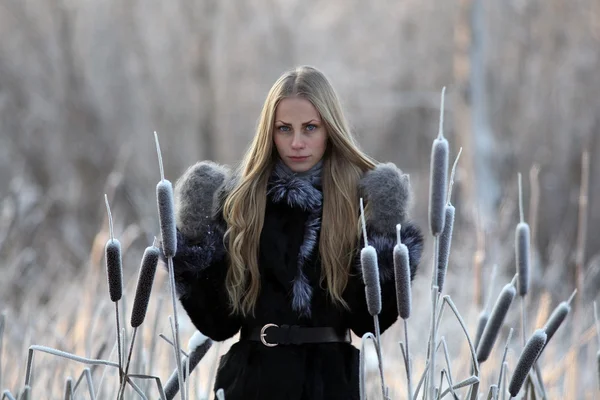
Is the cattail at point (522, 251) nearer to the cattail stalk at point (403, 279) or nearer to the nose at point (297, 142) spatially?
the cattail stalk at point (403, 279)

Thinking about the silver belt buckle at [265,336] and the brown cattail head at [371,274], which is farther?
the silver belt buckle at [265,336]

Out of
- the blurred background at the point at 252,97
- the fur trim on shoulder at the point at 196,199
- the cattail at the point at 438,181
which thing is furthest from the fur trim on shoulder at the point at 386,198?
the blurred background at the point at 252,97

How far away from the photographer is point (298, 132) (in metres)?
2.11

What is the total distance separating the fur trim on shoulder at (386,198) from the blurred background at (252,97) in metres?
4.88

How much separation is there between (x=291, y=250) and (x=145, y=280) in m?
0.49

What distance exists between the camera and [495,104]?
997 centimetres

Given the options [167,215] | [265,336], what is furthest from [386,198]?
[167,215]

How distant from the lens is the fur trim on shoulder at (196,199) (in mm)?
2045

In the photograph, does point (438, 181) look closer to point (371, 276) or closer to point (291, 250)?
point (371, 276)

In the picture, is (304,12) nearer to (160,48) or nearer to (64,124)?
(160,48)

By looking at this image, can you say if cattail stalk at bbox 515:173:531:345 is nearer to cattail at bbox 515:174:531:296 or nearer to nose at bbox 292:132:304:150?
cattail at bbox 515:174:531:296

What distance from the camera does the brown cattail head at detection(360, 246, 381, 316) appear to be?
1.57 m

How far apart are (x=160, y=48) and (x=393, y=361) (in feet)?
22.7

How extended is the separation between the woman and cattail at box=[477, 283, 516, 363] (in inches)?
8.1
